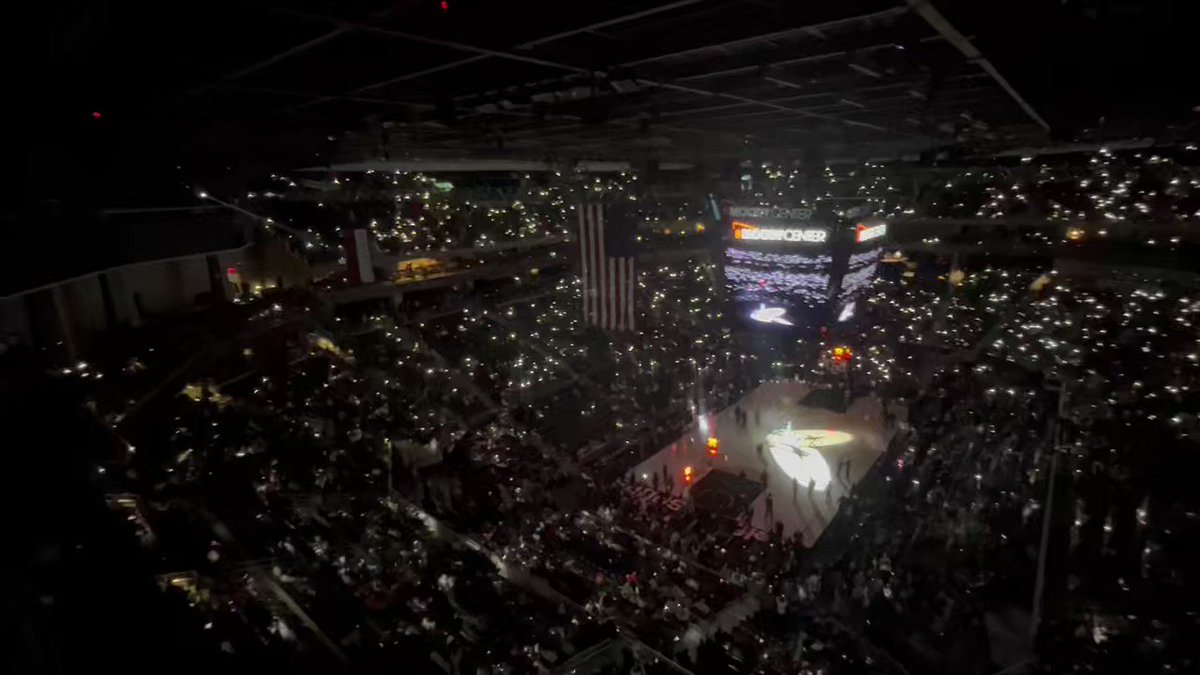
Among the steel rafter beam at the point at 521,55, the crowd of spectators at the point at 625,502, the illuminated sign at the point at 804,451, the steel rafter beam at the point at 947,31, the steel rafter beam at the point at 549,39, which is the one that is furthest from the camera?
the illuminated sign at the point at 804,451

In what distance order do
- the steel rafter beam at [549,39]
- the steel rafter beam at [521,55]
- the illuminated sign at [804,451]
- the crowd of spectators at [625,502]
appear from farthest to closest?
the illuminated sign at [804,451] → the crowd of spectators at [625,502] → the steel rafter beam at [549,39] → the steel rafter beam at [521,55]

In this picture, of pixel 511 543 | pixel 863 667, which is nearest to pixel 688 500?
pixel 511 543

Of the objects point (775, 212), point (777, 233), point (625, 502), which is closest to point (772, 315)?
point (777, 233)

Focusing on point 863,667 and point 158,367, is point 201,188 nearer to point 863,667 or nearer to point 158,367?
point 158,367

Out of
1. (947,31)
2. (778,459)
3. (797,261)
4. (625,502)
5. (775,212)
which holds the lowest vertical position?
(778,459)

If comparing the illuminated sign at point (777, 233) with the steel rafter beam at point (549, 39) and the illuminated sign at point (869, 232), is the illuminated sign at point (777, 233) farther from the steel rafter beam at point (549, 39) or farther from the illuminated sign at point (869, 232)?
the steel rafter beam at point (549, 39)

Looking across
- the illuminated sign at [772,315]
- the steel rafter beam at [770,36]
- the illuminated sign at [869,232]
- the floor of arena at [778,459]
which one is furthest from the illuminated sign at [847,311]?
the steel rafter beam at [770,36]

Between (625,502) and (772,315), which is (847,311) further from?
(625,502)
